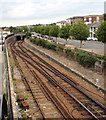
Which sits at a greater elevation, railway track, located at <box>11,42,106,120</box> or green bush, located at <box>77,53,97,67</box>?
green bush, located at <box>77,53,97,67</box>

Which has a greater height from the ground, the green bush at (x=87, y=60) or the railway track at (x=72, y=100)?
the green bush at (x=87, y=60)

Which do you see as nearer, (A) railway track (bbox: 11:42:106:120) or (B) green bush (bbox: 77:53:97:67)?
(A) railway track (bbox: 11:42:106:120)

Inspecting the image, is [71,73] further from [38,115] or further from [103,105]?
[38,115]

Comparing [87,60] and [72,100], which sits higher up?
[87,60]

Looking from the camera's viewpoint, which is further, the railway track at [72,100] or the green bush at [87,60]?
the green bush at [87,60]

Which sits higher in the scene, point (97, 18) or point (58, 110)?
point (97, 18)

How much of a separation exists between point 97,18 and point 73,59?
181ft

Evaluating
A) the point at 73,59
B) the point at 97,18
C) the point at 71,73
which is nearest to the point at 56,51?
the point at 73,59

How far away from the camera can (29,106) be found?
31.7 feet

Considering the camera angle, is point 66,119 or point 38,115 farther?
point 38,115

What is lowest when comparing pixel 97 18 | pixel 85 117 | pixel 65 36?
pixel 85 117

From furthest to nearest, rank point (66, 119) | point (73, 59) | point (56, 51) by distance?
point (56, 51)
point (73, 59)
point (66, 119)

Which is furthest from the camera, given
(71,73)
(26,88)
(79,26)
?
(79,26)

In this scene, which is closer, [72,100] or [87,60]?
[72,100]
